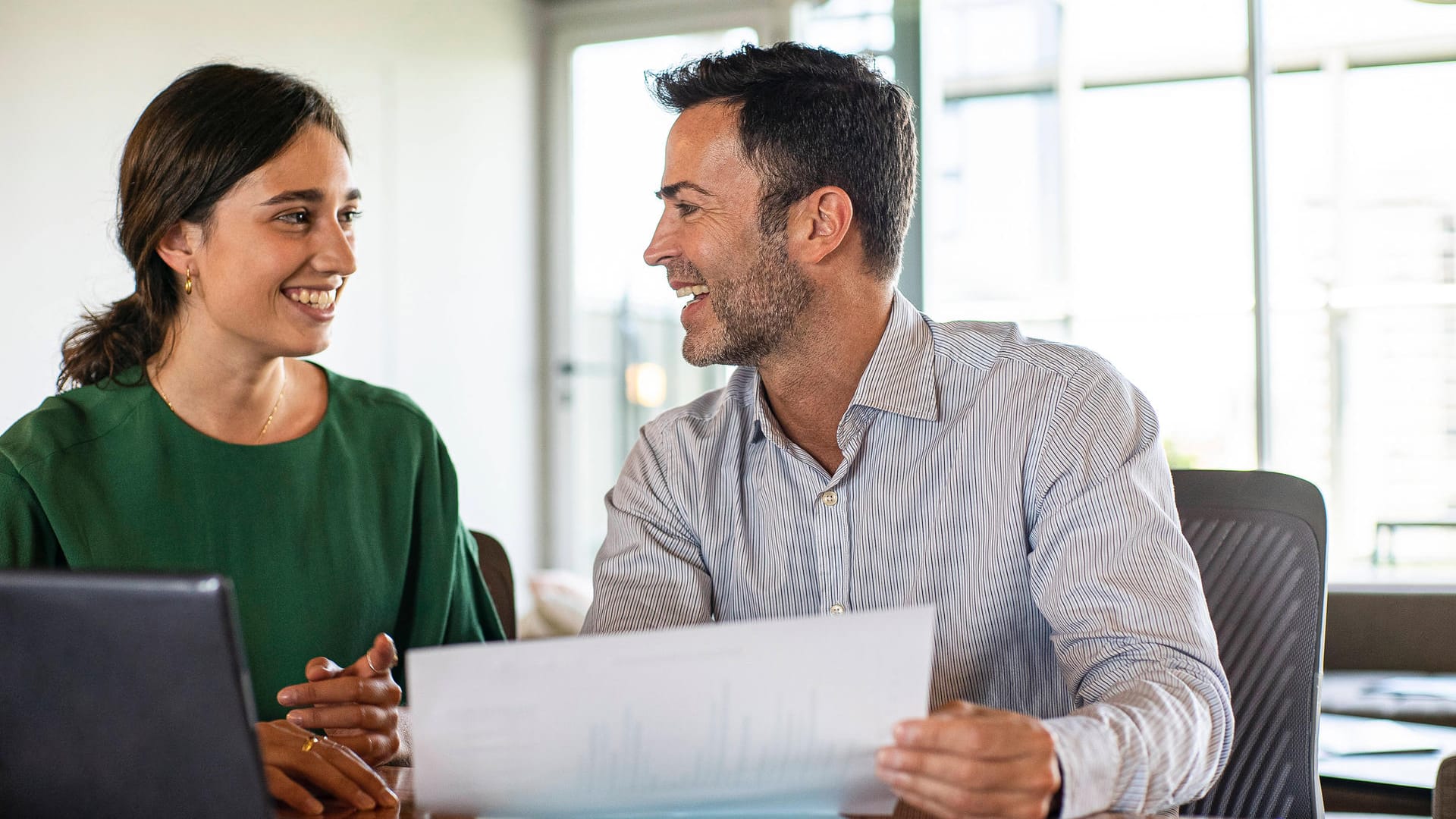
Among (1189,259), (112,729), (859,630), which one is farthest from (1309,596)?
(1189,259)

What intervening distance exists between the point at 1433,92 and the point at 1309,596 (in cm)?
356

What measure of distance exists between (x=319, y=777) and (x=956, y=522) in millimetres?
728

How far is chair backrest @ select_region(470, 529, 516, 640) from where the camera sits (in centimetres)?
186

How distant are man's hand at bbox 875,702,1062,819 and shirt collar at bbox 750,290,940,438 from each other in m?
0.57

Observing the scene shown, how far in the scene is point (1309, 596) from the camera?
4.57 ft

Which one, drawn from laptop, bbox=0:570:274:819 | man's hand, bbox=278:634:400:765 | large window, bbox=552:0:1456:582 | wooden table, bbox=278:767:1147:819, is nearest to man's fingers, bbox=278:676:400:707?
man's hand, bbox=278:634:400:765

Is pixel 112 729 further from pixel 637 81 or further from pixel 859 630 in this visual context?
pixel 637 81

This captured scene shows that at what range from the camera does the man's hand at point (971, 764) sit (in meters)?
0.88

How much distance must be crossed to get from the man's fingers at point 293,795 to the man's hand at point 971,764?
1.54 feet

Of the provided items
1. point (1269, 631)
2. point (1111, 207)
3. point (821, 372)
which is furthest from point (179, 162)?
point (1111, 207)

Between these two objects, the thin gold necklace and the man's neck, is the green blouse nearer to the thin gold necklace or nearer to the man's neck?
the thin gold necklace

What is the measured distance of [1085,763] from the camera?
985 millimetres

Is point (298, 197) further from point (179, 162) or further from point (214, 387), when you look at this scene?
point (214, 387)

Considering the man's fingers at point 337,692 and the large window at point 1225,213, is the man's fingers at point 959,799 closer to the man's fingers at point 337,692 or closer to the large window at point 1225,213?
the man's fingers at point 337,692
